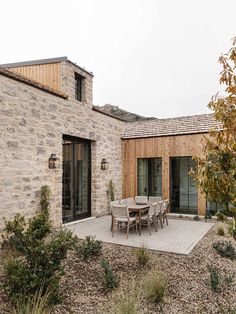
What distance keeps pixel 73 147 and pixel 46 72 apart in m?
2.74

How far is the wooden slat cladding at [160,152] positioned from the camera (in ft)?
33.4

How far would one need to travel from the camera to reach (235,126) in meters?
2.48

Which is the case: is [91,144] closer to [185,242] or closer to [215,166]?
[185,242]

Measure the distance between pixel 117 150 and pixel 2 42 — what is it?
9.65 m

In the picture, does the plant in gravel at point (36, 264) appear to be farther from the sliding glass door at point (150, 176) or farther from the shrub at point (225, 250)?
the sliding glass door at point (150, 176)

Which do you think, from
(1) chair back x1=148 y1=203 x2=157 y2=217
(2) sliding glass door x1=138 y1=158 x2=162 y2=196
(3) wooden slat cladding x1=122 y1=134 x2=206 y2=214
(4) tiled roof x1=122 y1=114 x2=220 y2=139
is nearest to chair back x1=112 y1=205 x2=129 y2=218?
(1) chair back x1=148 y1=203 x2=157 y2=217

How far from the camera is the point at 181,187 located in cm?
1094

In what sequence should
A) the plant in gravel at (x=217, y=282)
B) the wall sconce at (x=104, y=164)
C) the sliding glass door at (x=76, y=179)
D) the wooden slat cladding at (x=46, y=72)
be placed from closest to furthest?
the plant in gravel at (x=217, y=282) → the wooden slat cladding at (x=46, y=72) → the sliding glass door at (x=76, y=179) → the wall sconce at (x=104, y=164)

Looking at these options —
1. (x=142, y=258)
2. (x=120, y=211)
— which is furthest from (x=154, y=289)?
(x=120, y=211)

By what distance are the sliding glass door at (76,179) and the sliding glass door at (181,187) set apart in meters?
3.66

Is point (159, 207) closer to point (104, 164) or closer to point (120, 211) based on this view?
point (120, 211)

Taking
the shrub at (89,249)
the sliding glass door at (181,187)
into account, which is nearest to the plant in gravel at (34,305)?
the shrub at (89,249)

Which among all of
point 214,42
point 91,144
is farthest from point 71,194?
point 214,42

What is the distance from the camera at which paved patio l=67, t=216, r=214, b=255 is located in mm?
6070
